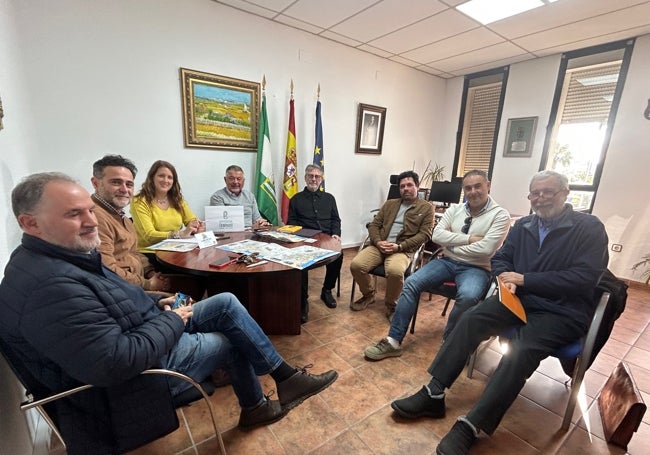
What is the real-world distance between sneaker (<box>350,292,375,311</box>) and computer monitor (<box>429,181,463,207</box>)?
7.36 feet

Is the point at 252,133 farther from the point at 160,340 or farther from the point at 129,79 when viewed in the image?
the point at 160,340

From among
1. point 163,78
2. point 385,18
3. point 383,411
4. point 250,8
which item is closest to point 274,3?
point 250,8

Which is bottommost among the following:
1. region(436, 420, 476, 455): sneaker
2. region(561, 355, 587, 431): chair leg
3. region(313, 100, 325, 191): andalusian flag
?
region(436, 420, 476, 455): sneaker

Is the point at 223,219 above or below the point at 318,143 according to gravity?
below

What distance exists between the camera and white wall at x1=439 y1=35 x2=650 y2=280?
10.3 feet

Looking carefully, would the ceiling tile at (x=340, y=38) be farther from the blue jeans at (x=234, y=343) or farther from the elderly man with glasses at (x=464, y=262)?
the blue jeans at (x=234, y=343)

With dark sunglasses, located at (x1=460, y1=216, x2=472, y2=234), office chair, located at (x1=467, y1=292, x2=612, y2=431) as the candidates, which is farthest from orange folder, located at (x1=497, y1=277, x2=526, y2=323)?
dark sunglasses, located at (x1=460, y1=216, x2=472, y2=234)

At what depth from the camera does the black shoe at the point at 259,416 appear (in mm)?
1363

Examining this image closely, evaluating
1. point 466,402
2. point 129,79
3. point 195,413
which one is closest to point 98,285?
point 195,413

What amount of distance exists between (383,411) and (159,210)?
198 cm

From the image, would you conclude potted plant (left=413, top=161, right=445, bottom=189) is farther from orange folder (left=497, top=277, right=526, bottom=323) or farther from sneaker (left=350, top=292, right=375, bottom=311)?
orange folder (left=497, top=277, right=526, bottom=323)

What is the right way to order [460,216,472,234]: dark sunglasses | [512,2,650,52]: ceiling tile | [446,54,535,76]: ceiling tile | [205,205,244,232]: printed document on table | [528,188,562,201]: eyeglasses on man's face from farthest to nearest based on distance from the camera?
1. [446,54,535,76]: ceiling tile
2. [512,2,650,52]: ceiling tile
3. [205,205,244,232]: printed document on table
4. [460,216,472,234]: dark sunglasses
5. [528,188,562,201]: eyeglasses on man's face

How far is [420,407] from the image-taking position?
1460 mm

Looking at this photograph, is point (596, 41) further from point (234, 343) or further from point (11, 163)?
point (11, 163)
